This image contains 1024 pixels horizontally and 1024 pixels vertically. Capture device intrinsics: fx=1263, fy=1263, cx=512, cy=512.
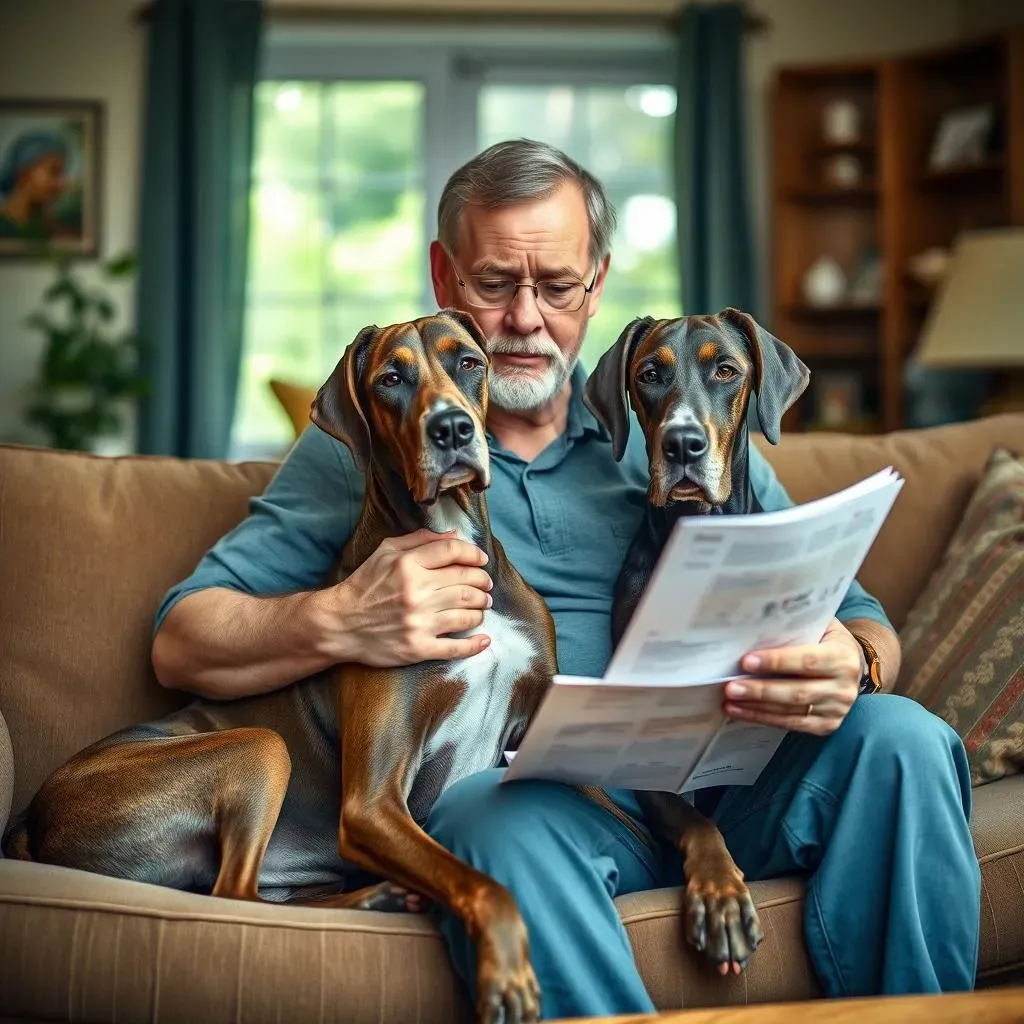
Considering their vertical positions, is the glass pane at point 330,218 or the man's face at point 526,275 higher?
the glass pane at point 330,218

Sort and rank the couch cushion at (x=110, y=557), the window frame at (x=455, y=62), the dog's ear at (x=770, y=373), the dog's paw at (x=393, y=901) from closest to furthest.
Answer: the dog's paw at (x=393, y=901), the dog's ear at (x=770, y=373), the couch cushion at (x=110, y=557), the window frame at (x=455, y=62)

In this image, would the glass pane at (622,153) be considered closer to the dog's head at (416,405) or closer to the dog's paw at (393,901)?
the dog's head at (416,405)

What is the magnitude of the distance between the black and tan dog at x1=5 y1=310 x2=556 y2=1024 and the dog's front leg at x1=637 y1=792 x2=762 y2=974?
29 centimetres

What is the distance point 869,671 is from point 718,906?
373mm

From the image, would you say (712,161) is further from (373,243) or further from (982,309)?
(982,309)

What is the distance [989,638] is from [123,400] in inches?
184

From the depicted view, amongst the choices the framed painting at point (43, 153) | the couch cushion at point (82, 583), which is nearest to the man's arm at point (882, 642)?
the couch cushion at point (82, 583)

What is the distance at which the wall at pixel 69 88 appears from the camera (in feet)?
19.0

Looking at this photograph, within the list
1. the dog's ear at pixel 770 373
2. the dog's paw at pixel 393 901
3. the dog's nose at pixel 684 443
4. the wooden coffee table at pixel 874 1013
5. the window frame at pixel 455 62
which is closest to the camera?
the wooden coffee table at pixel 874 1013

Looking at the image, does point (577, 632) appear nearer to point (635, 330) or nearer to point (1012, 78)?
point (635, 330)

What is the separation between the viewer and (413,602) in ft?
5.11

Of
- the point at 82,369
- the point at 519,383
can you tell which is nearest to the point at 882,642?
the point at 519,383

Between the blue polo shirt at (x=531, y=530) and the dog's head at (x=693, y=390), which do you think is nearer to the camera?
Answer: the dog's head at (x=693, y=390)

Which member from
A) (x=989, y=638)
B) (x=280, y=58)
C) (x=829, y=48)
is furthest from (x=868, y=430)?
(x=989, y=638)
